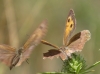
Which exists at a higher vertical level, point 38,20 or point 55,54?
point 38,20

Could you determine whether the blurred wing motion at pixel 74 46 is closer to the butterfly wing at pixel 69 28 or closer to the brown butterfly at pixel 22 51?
the butterfly wing at pixel 69 28

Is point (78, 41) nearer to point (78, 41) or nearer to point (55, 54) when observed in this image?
point (78, 41)

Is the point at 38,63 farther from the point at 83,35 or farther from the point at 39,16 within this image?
the point at 83,35

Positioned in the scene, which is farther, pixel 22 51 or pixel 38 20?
pixel 38 20

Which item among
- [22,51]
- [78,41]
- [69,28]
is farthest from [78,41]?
[22,51]

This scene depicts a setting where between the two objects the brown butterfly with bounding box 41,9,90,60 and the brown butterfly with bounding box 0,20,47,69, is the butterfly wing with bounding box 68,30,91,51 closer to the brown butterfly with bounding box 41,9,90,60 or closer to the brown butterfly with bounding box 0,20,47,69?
the brown butterfly with bounding box 41,9,90,60

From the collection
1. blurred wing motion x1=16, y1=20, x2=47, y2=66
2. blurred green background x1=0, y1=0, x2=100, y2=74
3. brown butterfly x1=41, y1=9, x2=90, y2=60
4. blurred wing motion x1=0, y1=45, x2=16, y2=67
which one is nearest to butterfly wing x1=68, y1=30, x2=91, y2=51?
brown butterfly x1=41, y1=9, x2=90, y2=60
